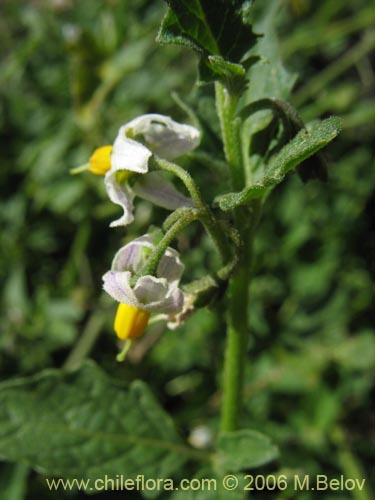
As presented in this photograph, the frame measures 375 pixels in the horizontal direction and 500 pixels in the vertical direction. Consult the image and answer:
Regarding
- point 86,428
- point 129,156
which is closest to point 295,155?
point 129,156

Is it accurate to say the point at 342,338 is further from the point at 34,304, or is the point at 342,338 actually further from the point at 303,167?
the point at 303,167

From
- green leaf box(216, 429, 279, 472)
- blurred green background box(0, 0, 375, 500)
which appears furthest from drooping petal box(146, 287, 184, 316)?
blurred green background box(0, 0, 375, 500)

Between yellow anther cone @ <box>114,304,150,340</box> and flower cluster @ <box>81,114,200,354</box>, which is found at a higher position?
flower cluster @ <box>81,114,200,354</box>

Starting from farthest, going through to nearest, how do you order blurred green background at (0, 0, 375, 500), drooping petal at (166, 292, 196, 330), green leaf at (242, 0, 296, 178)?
blurred green background at (0, 0, 375, 500) → green leaf at (242, 0, 296, 178) → drooping petal at (166, 292, 196, 330)

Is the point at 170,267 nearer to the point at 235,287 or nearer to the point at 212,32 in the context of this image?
the point at 235,287

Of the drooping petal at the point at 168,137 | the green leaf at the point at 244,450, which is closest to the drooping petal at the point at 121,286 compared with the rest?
the drooping petal at the point at 168,137

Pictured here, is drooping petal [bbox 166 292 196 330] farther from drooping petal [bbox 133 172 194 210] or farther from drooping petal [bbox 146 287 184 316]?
drooping petal [bbox 133 172 194 210]

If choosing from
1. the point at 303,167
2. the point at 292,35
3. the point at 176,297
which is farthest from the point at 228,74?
the point at 292,35
